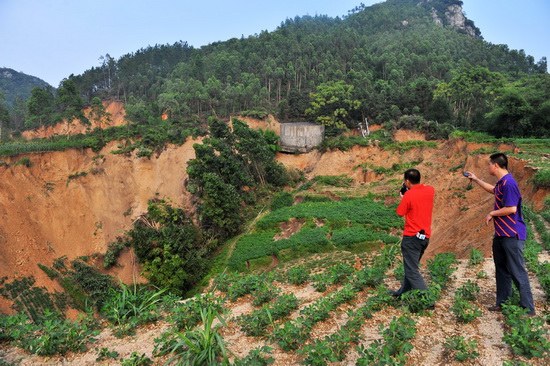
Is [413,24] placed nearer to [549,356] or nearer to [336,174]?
[336,174]

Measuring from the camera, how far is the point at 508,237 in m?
4.83

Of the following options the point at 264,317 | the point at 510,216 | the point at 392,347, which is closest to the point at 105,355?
the point at 264,317

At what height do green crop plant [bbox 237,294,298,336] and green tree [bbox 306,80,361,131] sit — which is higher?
green tree [bbox 306,80,361,131]

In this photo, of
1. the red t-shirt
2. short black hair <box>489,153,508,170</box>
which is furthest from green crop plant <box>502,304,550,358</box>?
short black hair <box>489,153,508,170</box>

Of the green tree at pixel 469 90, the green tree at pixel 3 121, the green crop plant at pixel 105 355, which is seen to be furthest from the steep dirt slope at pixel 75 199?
the green tree at pixel 469 90

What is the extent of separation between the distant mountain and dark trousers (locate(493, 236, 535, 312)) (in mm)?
101966

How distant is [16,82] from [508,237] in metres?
128

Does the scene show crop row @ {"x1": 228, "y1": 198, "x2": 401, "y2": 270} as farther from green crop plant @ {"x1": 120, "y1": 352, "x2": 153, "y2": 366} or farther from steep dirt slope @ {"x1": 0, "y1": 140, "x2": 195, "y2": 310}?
green crop plant @ {"x1": 120, "y1": 352, "x2": 153, "y2": 366}

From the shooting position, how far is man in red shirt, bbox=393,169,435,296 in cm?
507

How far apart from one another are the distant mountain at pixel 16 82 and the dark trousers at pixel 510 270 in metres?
102

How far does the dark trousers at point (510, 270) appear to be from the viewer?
186 inches

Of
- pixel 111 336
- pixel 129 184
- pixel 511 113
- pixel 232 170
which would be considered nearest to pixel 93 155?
pixel 129 184

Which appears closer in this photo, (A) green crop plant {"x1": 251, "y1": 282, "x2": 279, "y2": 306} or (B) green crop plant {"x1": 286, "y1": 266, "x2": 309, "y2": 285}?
(A) green crop plant {"x1": 251, "y1": 282, "x2": 279, "y2": 306}

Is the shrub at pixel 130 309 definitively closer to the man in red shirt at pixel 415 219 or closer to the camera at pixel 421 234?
the man in red shirt at pixel 415 219
